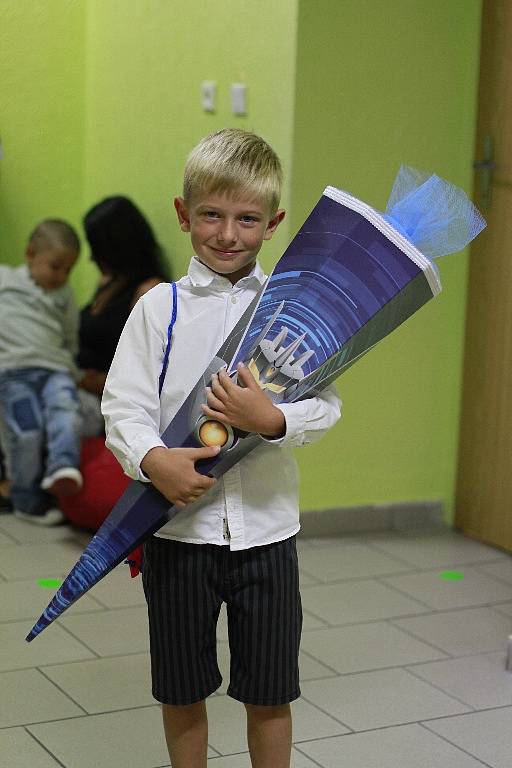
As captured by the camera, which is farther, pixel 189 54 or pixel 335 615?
pixel 189 54

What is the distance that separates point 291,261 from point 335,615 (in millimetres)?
1556

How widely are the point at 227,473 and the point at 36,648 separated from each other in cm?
119

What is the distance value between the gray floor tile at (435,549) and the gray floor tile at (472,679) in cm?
74

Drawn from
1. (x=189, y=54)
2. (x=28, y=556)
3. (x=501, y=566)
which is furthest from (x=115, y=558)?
(x=189, y=54)

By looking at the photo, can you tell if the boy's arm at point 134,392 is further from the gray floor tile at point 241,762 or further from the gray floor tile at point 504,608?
the gray floor tile at point 504,608

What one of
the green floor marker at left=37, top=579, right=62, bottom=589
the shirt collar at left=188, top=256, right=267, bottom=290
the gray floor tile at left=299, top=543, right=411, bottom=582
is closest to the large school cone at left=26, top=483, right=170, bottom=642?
the shirt collar at left=188, top=256, right=267, bottom=290

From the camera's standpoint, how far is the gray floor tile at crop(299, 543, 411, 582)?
11.5 ft

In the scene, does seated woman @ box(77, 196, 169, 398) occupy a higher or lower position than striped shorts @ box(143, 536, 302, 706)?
higher

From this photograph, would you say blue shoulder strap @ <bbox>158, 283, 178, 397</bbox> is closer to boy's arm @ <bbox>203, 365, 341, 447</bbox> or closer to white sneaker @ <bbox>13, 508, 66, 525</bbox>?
boy's arm @ <bbox>203, 365, 341, 447</bbox>

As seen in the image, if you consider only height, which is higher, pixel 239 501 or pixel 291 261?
pixel 291 261

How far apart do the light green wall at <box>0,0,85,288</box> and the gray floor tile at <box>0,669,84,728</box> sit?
255cm

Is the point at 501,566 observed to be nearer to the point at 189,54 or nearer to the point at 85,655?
the point at 85,655

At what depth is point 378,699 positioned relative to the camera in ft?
8.66

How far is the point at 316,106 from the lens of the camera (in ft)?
11.8
